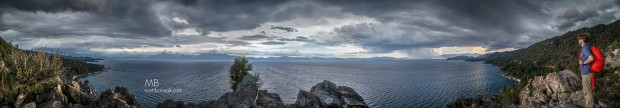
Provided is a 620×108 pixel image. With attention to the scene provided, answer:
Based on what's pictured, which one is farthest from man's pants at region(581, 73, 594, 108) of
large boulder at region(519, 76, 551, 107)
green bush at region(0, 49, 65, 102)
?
green bush at region(0, 49, 65, 102)

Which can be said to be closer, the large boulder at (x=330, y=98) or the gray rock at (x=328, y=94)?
the large boulder at (x=330, y=98)

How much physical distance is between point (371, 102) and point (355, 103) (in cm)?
5295

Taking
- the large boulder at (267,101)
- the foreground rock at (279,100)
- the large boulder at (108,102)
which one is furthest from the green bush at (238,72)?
the large boulder at (108,102)

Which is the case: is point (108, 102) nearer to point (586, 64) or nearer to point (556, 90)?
point (586, 64)

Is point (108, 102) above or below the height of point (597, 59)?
below

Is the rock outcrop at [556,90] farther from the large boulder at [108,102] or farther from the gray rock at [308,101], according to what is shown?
the large boulder at [108,102]

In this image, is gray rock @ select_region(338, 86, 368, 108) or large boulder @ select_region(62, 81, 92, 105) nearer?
large boulder @ select_region(62, 81, 92, 105)

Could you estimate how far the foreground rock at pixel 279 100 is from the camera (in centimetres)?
5277

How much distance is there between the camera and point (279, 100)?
59156 millimetres

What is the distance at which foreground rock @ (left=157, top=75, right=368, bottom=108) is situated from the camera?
52.8m

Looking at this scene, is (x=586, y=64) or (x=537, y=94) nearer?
(x=586, y=64)

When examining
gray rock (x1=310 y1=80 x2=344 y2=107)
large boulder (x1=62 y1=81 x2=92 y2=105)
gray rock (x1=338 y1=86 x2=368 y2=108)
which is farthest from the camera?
gray rock (x1=338 y1=86 x2=368 y2=108)

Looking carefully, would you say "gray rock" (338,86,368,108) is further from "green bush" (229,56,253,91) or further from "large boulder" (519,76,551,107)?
"green bush" (229,56,253,91)

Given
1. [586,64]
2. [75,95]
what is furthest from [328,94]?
[586,64]
